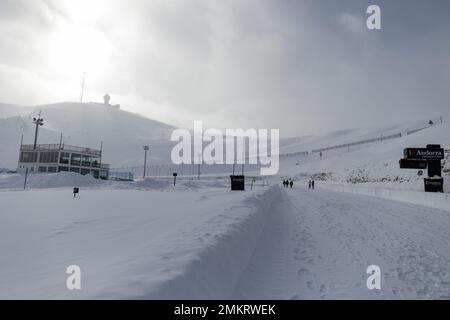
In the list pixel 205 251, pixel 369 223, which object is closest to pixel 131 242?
pixel 205 251

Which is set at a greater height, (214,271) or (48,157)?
(48,157)

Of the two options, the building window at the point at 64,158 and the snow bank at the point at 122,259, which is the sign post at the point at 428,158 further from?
the building window at the point at 64,158

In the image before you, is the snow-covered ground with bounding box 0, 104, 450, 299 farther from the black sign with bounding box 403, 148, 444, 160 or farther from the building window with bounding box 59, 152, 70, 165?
the building window with bounding box 59, 152, 70, 165

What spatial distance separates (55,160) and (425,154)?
68.4m

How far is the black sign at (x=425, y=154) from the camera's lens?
32.6 meters

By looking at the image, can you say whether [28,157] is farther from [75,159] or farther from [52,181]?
[52,181]

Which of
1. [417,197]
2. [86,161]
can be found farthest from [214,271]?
[86,161]

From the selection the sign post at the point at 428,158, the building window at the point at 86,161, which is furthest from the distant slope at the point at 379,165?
the building window at the point at 86,161

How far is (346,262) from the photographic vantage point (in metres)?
7.23

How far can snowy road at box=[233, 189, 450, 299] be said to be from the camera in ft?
17.8

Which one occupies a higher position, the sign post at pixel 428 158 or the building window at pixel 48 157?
the building window at pixel 48 157

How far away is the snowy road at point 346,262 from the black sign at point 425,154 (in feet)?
80.1

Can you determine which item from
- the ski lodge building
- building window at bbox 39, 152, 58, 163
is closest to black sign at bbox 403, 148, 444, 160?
the ski lodge building

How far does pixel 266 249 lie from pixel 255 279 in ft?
8.31
